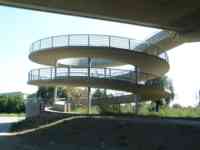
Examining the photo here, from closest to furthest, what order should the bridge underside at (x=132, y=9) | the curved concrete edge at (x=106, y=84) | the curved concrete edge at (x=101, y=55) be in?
the bridge underside at (x=132, y=9) → the curved concrete edge at (x=106, y=84) → the curved concrete edge at (x=101, y=55)

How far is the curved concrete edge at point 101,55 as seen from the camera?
36.2 m

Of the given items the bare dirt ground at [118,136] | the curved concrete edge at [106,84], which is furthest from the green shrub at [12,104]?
the bare dirt ground at [118,136]

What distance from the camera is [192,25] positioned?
30250 millimetres

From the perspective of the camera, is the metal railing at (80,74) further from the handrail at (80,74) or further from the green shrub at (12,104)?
the green shrub at (12,104)

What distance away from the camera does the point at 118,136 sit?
17.4 m

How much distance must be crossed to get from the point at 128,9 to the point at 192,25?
5.80 m

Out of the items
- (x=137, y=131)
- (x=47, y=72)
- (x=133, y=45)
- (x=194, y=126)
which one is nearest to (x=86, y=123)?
(x=137, y=131)

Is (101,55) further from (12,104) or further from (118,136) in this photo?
(12,104)

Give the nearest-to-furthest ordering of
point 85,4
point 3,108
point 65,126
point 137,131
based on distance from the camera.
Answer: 1. point 137,131
2. point 65,126
3. point 85,4
4. point 3,108

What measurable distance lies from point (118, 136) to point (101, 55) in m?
19.4

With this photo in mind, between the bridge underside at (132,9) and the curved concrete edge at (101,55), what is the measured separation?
6.00m

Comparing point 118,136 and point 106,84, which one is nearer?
point 118,136

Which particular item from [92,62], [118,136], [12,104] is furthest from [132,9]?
[12,104]

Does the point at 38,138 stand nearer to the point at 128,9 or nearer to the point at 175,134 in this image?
the point at 175,134
